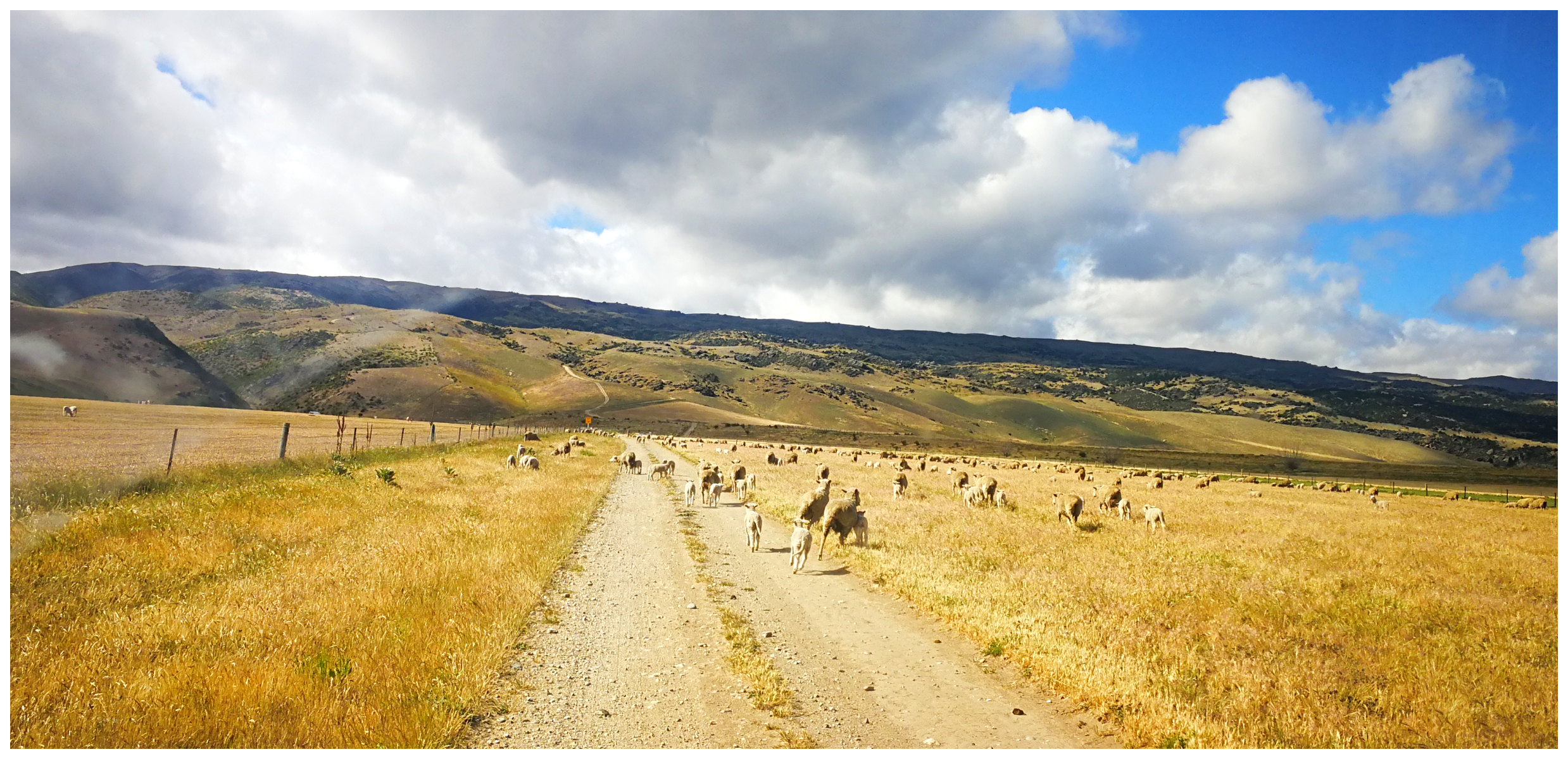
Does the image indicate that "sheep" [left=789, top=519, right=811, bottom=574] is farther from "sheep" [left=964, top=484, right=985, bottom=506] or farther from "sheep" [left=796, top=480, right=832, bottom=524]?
"sheep" [left=964, top=484, right=985, bottom=506]

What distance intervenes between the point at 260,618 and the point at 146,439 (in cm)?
4274

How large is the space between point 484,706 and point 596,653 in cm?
199

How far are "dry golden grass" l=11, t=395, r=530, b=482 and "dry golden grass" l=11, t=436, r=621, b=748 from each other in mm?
6376

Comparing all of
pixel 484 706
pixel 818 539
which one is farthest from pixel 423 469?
pixel 484 706

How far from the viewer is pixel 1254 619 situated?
1109 centimetres

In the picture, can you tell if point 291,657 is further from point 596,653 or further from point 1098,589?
point 1098,589

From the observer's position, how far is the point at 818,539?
18.4m

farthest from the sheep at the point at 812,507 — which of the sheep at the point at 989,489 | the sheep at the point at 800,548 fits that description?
the sheep at the point at 989,489

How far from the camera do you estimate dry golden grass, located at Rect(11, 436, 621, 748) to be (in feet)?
20.0

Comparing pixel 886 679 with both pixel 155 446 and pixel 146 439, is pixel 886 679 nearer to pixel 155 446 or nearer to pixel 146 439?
pixel 155 446

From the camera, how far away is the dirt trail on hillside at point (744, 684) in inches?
261

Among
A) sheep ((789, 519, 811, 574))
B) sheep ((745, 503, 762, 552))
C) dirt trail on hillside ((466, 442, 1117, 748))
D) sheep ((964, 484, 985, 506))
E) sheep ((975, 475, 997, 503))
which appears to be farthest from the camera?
sheep ((975, 475, 997, 503))

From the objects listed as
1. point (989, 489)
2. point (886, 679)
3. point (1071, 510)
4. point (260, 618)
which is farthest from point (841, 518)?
point (989, 489)

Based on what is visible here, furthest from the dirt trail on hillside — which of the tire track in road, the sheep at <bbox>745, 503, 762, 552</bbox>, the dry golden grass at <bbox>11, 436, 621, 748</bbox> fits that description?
the sheep at <bbox>745, 503, 762, 552</bbox>
